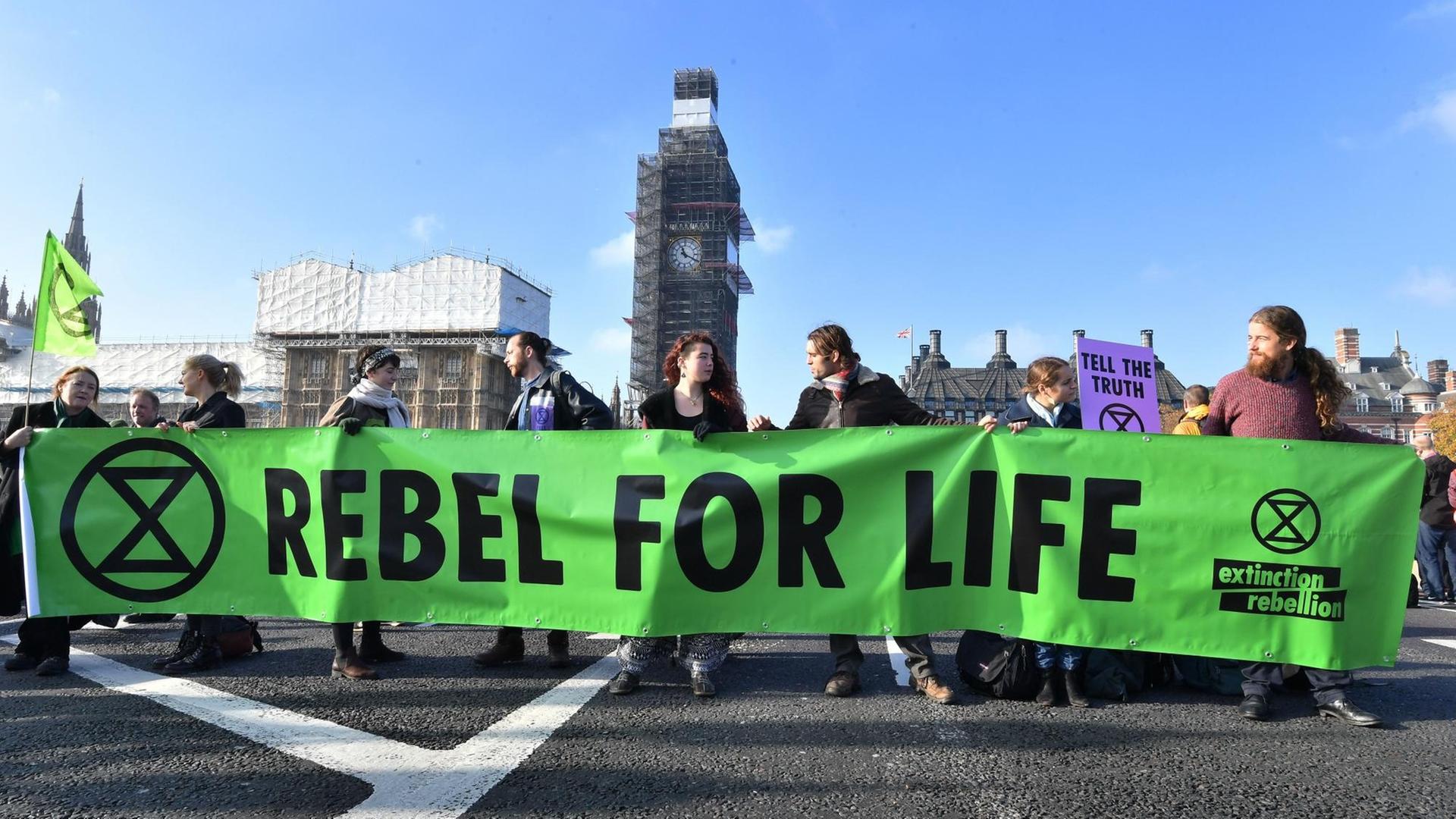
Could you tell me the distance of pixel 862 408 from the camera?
425 centimetres

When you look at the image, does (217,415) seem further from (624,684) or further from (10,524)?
(624,684)

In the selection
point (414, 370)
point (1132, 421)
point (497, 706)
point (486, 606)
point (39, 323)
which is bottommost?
point (497, 706)

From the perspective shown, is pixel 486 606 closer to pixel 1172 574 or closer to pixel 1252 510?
pixel 1172 574

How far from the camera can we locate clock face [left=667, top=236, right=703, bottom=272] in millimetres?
94000

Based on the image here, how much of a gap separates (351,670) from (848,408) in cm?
283

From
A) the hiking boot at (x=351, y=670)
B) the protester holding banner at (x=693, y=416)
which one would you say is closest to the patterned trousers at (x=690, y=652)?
the protester holding banner at (x=693, y=416)

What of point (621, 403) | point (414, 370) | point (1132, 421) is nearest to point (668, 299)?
point (621, 403)

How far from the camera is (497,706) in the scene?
364 cm

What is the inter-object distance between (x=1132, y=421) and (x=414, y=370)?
276 ft

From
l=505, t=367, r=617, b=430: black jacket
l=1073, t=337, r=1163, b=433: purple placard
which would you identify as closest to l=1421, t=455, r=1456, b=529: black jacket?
l=1073, t=337, r=1163, b=433: purple placard

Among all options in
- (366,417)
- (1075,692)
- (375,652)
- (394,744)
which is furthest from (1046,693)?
(366,417)

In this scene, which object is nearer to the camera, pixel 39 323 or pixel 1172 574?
pixel 1172 574

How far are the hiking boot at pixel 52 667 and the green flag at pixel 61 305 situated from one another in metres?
1.71

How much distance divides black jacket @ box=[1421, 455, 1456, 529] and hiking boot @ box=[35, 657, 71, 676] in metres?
11.9
